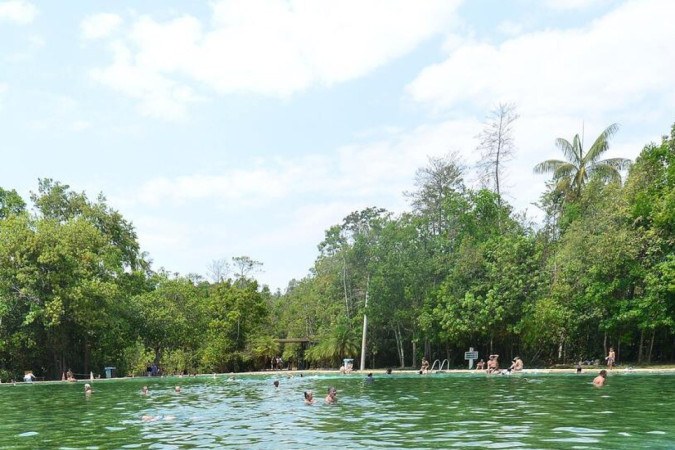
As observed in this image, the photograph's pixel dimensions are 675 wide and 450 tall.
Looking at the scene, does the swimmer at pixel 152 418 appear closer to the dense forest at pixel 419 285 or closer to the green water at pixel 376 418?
the green water at pixel 376 418

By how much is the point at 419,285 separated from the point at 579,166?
16.0 meters

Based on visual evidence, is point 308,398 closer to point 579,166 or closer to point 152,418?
point 152,418

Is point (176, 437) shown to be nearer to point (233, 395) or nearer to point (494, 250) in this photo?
point (233, 395)

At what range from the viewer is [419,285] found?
49031mm

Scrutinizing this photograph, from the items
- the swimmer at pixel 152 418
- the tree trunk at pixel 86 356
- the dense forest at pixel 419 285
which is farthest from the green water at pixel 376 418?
the tree trunk at pixel 86 356

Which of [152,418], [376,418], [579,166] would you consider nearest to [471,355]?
[579,166]

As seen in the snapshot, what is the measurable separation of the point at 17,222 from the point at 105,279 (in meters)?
8.93

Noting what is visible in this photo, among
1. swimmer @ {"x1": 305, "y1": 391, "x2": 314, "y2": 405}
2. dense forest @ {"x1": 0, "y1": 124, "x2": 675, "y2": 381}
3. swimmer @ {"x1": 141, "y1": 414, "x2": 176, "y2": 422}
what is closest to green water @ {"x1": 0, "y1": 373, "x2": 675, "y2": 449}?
swimmer @ {"x1": 141, "y1": 414, "x2": 176, "y2": 422}

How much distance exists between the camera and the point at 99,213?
5738cm

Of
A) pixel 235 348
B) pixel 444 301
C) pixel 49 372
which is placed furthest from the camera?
pixel 235 348

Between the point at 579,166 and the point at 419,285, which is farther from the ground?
the point at 579,166

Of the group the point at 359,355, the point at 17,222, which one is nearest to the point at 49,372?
the point at 17,222

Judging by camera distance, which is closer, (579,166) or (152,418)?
(152,418)

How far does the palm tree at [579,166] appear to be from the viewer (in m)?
49.5
